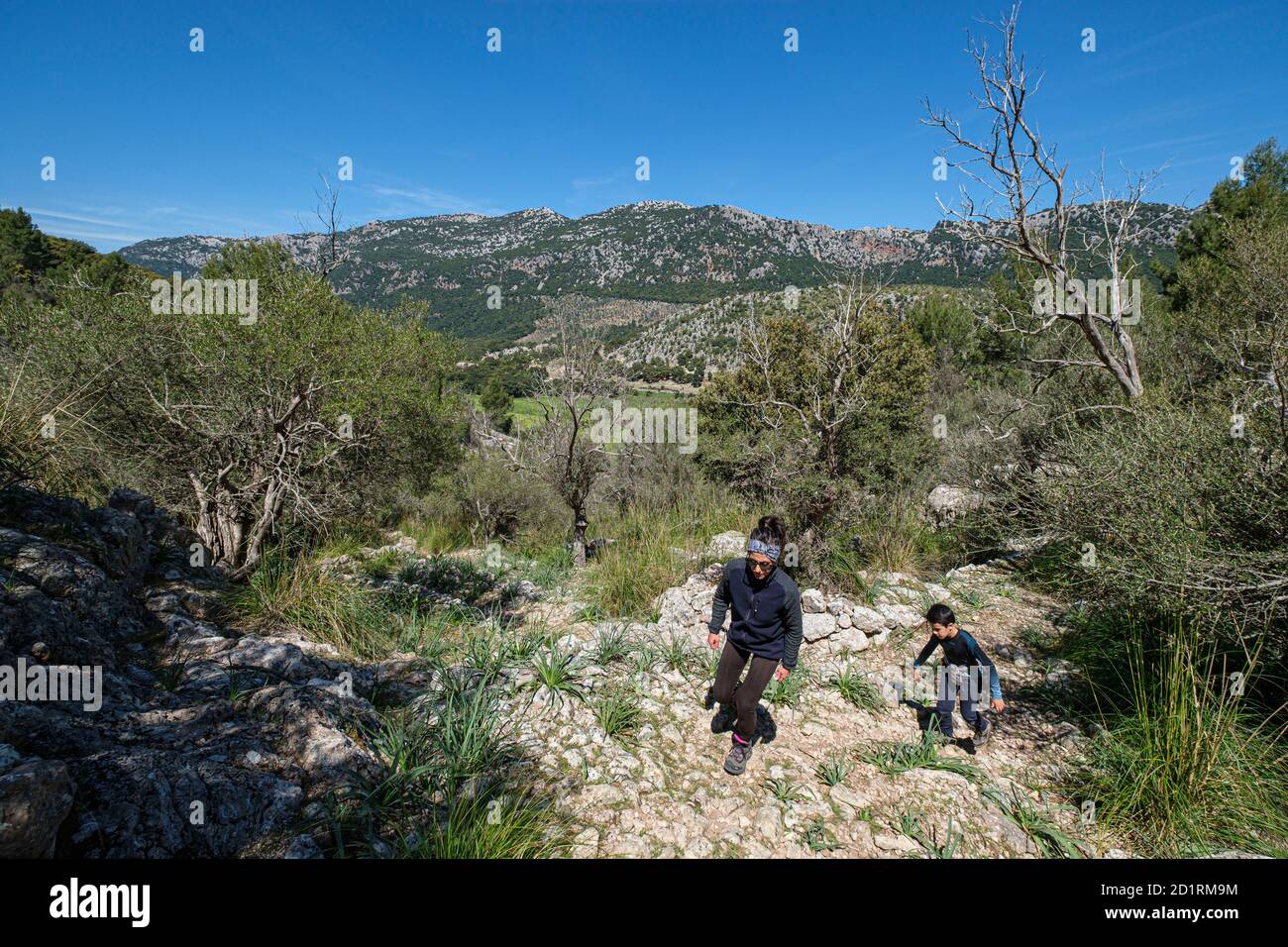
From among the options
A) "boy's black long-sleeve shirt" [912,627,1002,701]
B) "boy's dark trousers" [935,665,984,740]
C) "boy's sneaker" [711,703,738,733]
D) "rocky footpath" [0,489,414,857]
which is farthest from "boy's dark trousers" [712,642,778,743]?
"rocky footpath" [0,489,414,857]

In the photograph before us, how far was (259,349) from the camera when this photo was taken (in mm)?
5914

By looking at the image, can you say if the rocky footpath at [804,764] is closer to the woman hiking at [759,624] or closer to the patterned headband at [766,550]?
the woman hiking at [759,624]

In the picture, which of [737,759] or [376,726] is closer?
[376,726]

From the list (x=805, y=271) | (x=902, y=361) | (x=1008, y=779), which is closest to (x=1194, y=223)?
(x=902, y=361)

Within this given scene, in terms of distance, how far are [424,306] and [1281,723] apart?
1715 centimetres

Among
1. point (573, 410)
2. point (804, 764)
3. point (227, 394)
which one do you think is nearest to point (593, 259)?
point (573, 410)

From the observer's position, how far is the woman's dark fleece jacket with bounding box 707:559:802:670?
3.69m

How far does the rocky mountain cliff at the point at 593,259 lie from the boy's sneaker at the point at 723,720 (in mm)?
64632

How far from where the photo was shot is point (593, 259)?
323 feet

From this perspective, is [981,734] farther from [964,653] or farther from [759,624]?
[759,624]

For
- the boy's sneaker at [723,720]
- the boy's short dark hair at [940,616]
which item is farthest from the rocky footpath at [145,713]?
the boy's short dark hair at [940,616]

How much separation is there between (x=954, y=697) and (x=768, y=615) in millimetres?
1966

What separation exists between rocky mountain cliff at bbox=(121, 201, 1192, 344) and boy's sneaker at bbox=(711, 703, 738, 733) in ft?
212

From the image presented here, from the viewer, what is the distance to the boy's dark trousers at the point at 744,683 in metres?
3.70
